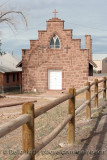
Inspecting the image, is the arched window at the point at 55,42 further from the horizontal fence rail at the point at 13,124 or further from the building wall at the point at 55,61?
→ the horizontal fence rail at the point at 13,124

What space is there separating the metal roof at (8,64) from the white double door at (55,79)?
5.44 meters

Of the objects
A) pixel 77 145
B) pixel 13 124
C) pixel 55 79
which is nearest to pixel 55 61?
pixel 55 79

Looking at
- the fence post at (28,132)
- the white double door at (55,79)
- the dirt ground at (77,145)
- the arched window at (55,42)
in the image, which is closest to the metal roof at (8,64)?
the white double door at (55,79)

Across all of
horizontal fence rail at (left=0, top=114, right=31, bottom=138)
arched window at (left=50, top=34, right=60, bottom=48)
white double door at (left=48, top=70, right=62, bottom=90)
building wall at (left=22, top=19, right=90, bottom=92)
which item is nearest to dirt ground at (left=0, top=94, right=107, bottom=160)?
horizontal fence rail at (left=0, top=114, right=31, bottom=138)

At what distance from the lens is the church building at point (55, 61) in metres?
24.4

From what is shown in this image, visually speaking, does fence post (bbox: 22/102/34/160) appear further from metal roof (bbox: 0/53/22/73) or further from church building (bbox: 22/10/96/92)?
metal roof (bbox: 0/53/22/73)

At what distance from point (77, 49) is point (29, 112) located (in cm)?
2137

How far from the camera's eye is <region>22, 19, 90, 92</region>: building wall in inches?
958

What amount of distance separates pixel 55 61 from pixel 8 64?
8.71m

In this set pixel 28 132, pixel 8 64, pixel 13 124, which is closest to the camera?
pixel 13 124

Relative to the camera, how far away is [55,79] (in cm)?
2480

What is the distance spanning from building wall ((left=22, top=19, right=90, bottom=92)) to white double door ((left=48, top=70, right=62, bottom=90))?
1.07ft

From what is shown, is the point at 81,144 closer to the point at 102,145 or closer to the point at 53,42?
the point at 102,145

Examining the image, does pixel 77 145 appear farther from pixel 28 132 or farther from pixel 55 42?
pixel 55 42
